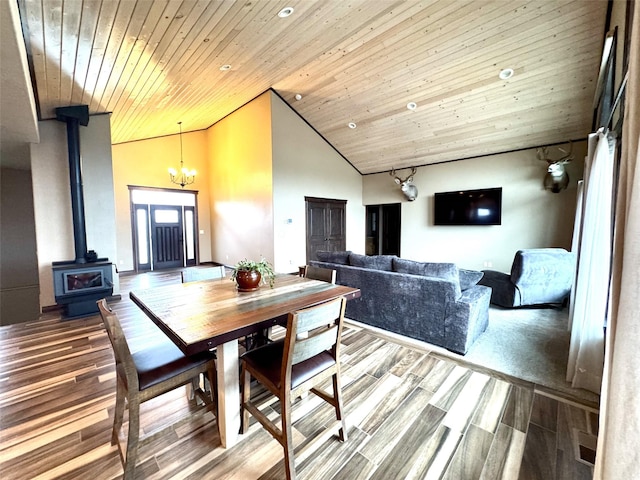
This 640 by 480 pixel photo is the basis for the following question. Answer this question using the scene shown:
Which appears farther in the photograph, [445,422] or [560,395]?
[560,395]

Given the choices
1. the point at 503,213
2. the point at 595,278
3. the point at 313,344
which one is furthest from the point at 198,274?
the point at 503,213

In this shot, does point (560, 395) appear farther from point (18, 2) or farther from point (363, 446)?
point (18, 2)

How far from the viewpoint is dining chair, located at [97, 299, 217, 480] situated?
1.29m

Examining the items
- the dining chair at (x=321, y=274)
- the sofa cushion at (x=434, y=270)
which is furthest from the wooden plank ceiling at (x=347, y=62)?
the sofa cushion at (x=434, y=270)

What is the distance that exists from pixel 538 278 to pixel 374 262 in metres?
2.63

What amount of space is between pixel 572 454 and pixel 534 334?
1966 mm

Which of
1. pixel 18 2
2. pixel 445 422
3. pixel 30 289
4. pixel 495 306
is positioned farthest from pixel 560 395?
pixel 30 289

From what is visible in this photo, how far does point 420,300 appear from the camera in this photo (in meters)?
2.88

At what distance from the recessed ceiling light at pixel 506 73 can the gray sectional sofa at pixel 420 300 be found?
3.33m

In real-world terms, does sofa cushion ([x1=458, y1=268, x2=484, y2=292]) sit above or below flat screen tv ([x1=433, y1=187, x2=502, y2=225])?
below

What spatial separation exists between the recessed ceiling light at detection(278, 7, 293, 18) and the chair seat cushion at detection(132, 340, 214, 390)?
3.86 meters

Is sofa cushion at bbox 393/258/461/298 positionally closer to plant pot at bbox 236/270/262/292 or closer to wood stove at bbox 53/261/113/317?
plant pot at bbox 236/270/262/292

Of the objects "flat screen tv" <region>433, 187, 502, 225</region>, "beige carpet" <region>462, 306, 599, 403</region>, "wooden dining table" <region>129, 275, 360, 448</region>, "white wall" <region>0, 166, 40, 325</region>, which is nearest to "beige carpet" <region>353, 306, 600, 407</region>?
"beige carpet" <region>462, 306, 599, 403</region>

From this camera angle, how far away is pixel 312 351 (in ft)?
4.69
